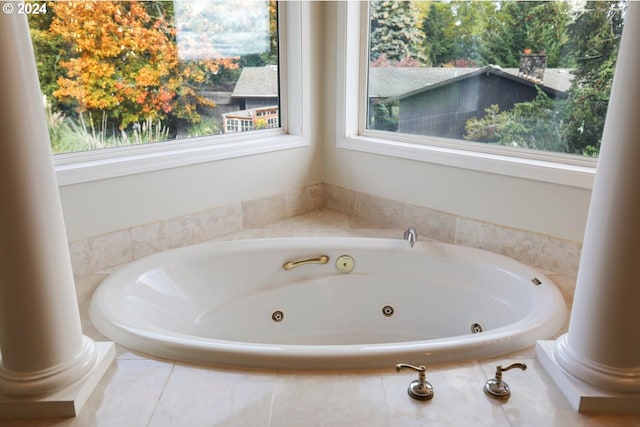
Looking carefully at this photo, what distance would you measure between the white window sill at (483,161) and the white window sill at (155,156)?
0.42 m

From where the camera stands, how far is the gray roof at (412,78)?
2230 mm

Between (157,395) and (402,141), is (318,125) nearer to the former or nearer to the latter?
(402,141)

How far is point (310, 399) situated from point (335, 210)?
172 centimetres

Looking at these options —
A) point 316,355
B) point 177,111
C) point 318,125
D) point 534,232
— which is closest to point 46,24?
point 177,111

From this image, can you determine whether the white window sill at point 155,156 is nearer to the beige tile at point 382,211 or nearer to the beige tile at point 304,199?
the beige tile at point 304,199

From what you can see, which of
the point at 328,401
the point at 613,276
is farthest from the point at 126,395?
the point at 613,276

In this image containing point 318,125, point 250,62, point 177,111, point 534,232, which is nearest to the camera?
point 534,232

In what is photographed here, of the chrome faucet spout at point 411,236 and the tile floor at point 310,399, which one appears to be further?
the chrome faucet spout at point 411,236

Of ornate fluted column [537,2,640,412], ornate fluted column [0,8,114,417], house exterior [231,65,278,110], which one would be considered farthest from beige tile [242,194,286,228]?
ornate fluted column [537,2,640,412]

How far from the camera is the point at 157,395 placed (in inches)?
58.1

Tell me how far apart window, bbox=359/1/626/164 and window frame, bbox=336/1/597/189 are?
0.06 feet

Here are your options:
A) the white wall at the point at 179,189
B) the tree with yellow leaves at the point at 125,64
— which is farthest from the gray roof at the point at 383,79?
the white wall at the point at 179,189

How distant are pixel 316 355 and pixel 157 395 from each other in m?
0.46

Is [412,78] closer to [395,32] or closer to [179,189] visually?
[395,32]
